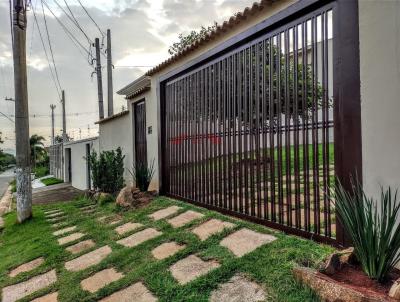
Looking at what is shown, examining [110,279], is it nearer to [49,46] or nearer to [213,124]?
[213,124]

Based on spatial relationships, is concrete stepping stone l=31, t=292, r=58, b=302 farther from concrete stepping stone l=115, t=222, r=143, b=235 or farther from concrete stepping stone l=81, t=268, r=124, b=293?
concrete stepping stone l=115, t=222, r=143, b=235

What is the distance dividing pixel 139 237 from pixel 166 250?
819 mm

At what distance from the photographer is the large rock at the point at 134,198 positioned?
628cm

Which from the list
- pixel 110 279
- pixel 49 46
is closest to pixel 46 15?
pixel 49 46

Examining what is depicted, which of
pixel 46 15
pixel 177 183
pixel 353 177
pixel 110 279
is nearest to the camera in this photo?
pixel 353 177

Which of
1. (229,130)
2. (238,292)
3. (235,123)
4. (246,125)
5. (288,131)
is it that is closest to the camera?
(238,292)

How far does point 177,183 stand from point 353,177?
151 inches

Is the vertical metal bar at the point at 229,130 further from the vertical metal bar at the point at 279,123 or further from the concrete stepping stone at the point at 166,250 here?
the concrete stepping stone at the point at 166,250

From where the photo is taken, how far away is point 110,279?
3367mm

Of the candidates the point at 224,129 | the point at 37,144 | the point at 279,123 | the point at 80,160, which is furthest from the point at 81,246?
the point at 37,144

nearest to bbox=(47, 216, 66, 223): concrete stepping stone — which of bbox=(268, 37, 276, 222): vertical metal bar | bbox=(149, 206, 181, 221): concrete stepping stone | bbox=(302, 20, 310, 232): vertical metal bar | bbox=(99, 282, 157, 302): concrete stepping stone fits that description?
bbox=(149, 206, 181, 221): concrete stepping stone

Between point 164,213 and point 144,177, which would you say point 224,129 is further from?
point 144,177

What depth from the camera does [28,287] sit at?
3.73 m

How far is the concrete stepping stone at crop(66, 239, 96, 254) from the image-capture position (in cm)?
456
